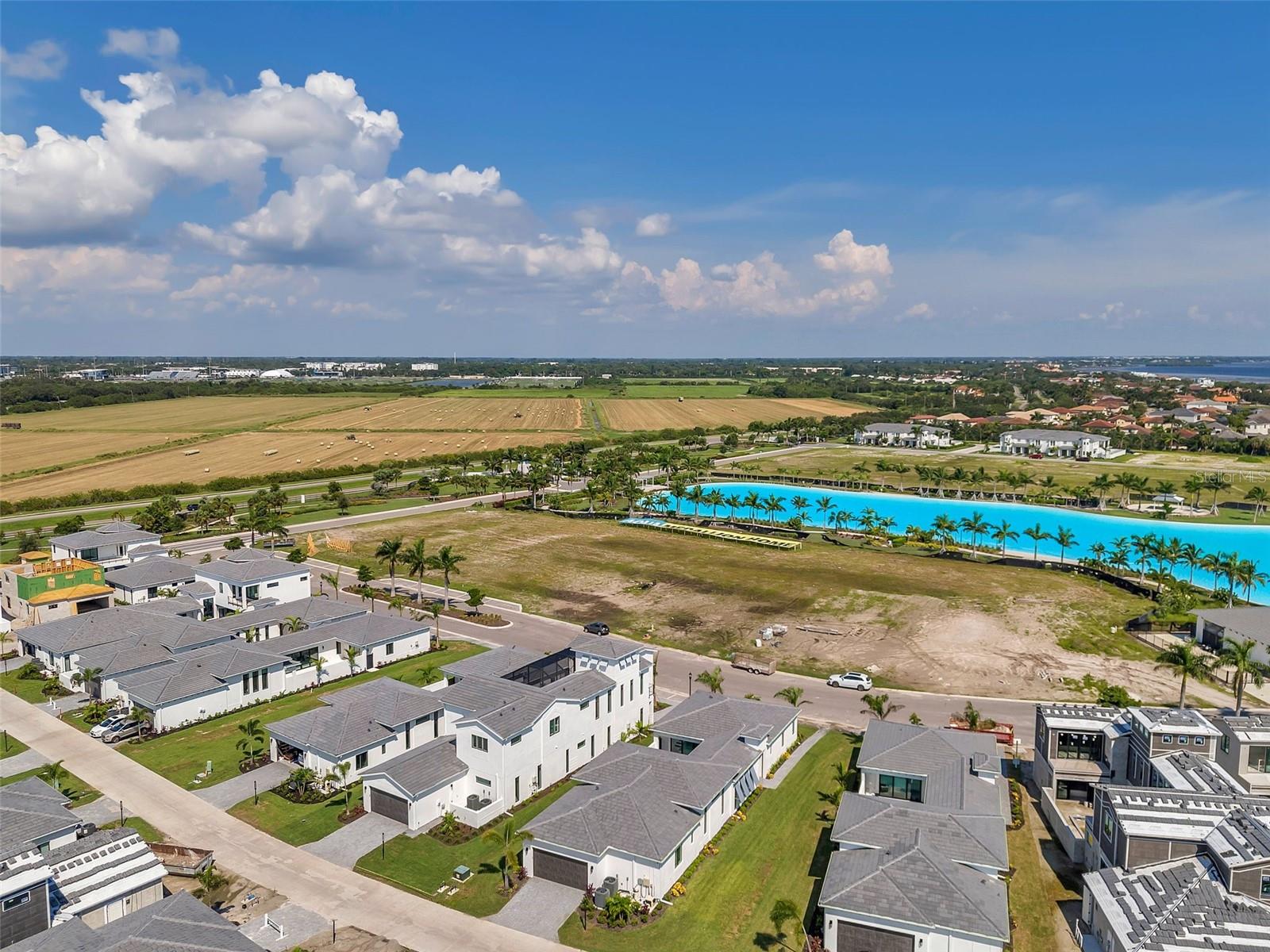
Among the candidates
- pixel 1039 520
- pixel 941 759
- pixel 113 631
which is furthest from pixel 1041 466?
pixel 113 631

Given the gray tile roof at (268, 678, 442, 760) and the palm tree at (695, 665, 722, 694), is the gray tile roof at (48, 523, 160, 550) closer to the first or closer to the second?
the gray tile roof at (268, 678, 442, 760)

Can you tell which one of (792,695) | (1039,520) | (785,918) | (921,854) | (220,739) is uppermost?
(921,854)

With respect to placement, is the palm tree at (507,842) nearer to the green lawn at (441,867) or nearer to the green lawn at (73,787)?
the green lawn at (441,867)

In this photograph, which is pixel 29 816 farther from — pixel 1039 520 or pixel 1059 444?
pixel 1059 444

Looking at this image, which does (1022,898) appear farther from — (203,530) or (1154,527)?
(203,530)

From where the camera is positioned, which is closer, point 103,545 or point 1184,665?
point 1184,665

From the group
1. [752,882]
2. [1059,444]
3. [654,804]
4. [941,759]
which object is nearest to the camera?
[752,882]

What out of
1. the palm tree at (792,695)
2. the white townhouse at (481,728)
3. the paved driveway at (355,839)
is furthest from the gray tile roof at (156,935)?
the palm tree at (792,695)

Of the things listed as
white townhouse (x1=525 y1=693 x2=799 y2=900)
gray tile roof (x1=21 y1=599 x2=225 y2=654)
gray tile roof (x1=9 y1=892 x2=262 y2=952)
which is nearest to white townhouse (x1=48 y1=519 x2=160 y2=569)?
gray tile roof (x1=21 y1=599 x2=225 y2=654)
